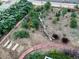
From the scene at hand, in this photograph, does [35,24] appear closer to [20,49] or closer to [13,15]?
[13,15]

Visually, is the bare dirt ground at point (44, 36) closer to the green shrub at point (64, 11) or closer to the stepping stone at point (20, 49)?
the stepping stone at point (20, 49)

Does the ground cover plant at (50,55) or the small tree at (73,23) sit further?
the small tree at (73,23)

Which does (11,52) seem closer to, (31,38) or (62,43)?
(31,38)

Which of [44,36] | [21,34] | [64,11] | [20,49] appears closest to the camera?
[20,49]

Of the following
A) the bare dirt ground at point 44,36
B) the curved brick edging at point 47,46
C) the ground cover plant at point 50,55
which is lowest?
the ground cover plant at point 50,55

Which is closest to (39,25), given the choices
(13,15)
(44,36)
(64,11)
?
(44,36)

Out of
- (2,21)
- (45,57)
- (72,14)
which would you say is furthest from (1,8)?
(45,57)

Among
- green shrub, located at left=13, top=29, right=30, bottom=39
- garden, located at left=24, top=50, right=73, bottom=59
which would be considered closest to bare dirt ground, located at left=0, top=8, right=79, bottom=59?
green shrub, located at left=13, top=29, right=30, bottom=39

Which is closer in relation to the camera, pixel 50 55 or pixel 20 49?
pixel 50 55

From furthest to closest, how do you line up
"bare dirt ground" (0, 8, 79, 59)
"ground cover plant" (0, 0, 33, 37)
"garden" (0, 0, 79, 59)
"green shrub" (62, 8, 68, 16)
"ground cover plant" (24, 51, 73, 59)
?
1. "green shrub" (62, 8, 68, 16)
2. "ground cover plant" (0, 0, 33, 37)
3. "garden" (0, 0, 79, 59)
4. "bare dirt ground" (0, 8, 79, 59)
5. "ground cover plant" (24, 51, 73, 59)

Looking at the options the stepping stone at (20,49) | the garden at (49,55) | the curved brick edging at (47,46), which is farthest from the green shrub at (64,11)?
the stepping stone at (20,49)

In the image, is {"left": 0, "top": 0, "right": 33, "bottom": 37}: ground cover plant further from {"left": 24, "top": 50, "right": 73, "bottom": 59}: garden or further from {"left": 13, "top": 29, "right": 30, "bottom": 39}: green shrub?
{"left": 24, "top": 50, "right": 73, "bottom": 59}: garden

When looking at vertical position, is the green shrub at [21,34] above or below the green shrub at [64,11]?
below
